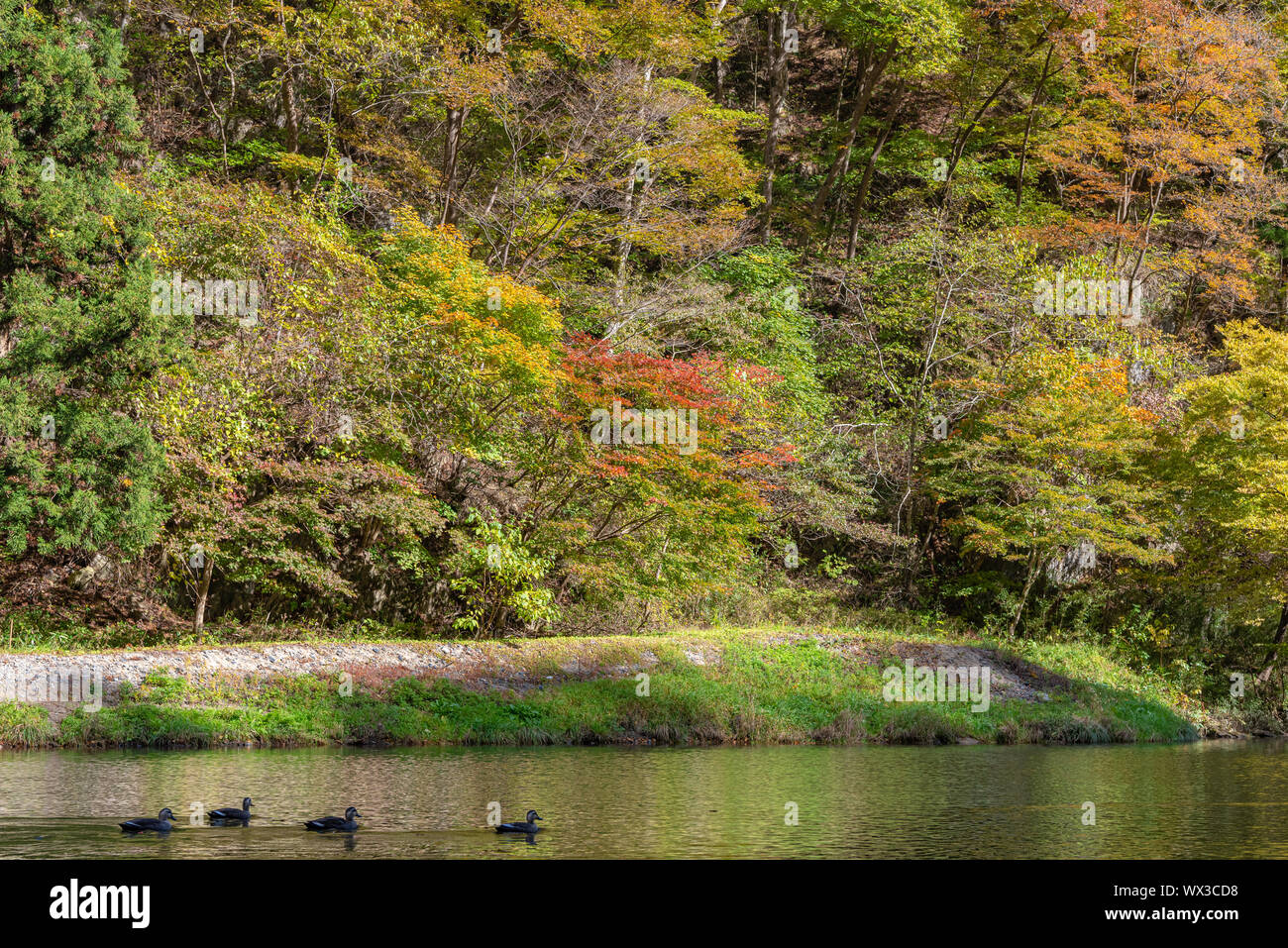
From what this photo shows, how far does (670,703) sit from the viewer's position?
1775 centimetres

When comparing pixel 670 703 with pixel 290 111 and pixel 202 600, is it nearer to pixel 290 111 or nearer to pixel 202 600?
pixel 202 600

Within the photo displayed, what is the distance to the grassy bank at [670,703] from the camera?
15141mm

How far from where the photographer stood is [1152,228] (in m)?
31.3

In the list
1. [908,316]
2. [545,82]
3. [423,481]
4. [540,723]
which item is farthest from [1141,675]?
[545,82]

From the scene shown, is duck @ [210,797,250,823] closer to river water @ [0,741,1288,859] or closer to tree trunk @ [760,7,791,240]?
river water @ [0,741,1288,859]

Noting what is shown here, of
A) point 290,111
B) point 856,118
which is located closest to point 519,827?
point 290,111

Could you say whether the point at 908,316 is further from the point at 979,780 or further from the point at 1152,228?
the point at 979,780

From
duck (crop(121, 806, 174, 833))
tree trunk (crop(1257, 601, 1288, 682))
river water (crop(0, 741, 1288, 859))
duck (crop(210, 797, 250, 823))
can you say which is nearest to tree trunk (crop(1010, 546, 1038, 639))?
tree trunk (crop(1257, 601, 1288, 682))

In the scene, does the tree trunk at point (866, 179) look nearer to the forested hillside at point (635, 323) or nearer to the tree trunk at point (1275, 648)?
the forested hillside at point (635, 323)

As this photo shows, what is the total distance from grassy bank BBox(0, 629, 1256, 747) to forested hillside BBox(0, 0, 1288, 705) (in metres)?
2.11

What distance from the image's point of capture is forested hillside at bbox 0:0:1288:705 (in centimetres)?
1908

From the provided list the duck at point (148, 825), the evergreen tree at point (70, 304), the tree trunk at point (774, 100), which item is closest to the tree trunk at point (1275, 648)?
the tree trunk at point (774, 100)

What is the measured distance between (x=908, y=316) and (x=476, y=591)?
44.1 ft

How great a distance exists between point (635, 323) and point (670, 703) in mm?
10444
